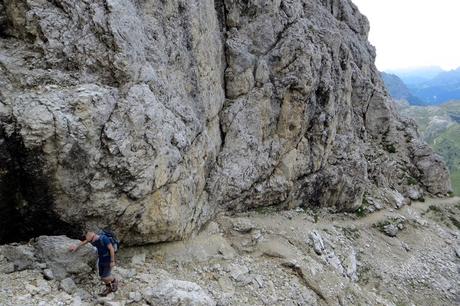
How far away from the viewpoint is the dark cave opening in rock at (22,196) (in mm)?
14516

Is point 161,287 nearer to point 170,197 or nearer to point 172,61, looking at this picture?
point 170,197

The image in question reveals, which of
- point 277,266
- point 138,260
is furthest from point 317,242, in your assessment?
point 138,260

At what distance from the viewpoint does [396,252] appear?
33.8m

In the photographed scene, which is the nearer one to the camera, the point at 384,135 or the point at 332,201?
the point at 332,201

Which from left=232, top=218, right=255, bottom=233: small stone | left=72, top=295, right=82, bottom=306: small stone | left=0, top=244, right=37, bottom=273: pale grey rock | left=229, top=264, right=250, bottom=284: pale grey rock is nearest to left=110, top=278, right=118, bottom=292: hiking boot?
left=72, top=295, right=82, bottom=306: small stone

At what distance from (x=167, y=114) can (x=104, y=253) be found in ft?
25.9

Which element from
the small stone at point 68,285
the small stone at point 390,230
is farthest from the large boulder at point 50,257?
the small stone at point 390,230

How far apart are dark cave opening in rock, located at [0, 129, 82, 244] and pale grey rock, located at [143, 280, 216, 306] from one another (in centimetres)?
471

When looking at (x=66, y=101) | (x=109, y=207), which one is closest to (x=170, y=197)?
(x=109, y=207)

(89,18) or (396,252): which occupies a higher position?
(89,18)

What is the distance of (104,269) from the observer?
1462 centimetres

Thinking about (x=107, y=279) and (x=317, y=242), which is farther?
(x=317, y=242)

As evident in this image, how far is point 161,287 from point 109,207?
4.18m

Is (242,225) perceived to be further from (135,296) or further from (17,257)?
(17,257)
